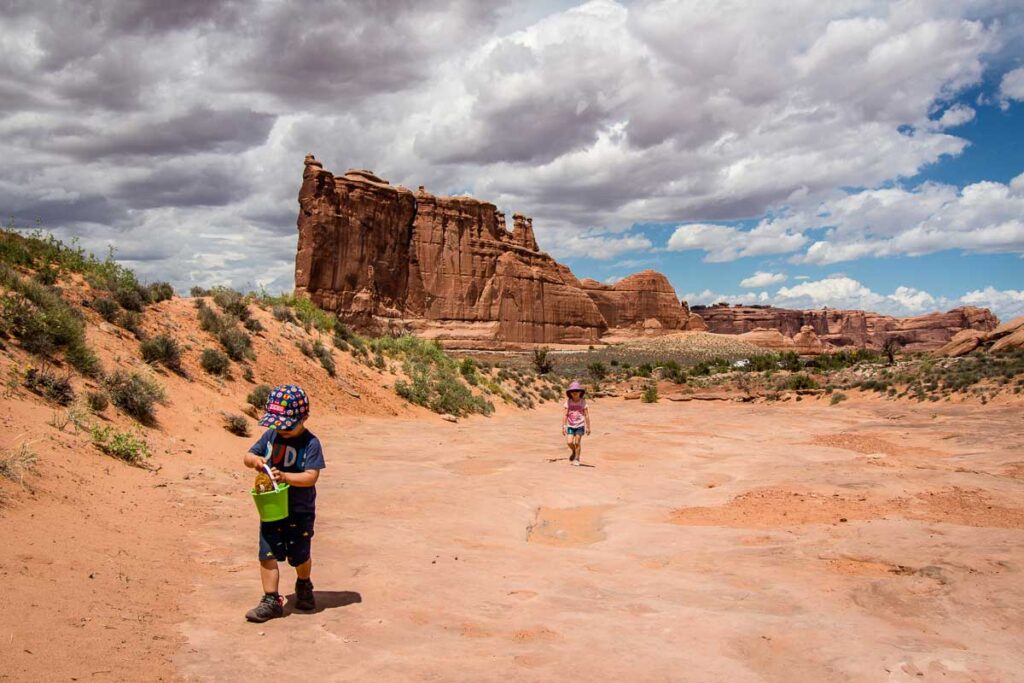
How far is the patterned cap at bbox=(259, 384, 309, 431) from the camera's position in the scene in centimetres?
485

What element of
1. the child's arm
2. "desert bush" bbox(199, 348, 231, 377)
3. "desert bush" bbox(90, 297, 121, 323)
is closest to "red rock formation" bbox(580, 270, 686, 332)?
"desert bush" bbox(199, 348, 231, 377)

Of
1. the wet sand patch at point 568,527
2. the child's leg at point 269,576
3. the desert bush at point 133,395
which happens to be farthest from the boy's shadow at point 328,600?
the desert bush at point 133,395

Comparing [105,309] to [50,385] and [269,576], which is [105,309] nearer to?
[50,385]

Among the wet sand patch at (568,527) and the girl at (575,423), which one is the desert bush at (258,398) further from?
the wet sand patch at (568,527)

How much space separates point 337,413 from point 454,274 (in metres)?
93.4

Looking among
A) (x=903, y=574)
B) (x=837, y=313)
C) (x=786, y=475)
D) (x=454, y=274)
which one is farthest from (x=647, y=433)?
(x=837, y=313)

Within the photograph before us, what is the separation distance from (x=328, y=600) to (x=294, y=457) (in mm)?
1083

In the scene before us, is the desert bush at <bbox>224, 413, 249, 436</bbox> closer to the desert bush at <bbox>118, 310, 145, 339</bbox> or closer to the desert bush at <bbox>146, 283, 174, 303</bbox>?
the desert bush at <bbox>118, 310, 145, 339</bbox>

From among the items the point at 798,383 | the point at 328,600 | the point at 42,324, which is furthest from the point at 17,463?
the point at 798,383

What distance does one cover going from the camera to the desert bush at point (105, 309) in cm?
1456

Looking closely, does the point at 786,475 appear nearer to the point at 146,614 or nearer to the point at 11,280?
the point at 146,614

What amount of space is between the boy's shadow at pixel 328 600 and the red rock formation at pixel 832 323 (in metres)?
179

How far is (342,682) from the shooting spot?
3.73 m

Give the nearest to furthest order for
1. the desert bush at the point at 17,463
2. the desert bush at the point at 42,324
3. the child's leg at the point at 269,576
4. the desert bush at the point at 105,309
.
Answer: the child's leg at the point at 269,576
the desert bush at the point at 17,463
the desert bush at the point at 42,324
the desert bush at the point at 105,309
